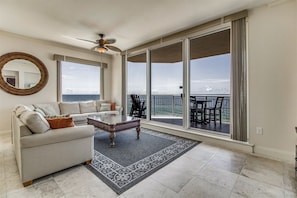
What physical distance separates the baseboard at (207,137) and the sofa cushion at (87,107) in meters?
2.15

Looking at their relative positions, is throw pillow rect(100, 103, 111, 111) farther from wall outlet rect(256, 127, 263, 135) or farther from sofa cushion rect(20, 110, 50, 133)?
wall outlet rect(256, 127, 263, 135)

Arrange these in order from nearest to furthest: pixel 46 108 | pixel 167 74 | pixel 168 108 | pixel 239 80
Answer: pixel 239 80 < pixel 46 108 < pixel 167 74 < pixel 168 108

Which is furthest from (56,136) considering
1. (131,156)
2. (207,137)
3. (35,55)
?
(35,55)

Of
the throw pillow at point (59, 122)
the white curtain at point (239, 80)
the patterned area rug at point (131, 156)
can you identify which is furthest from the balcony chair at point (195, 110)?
the throw pillow at point (59, 122)

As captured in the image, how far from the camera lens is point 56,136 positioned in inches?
75.2

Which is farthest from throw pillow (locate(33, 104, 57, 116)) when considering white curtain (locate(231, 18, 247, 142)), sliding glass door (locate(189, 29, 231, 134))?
white curtain (locate(231, 18, 247, 142))

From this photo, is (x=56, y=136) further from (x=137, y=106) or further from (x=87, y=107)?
(x=137, y=106)

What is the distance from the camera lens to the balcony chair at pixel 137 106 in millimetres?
5238

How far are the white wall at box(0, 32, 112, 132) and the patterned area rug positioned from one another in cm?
231

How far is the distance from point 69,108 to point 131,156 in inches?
119

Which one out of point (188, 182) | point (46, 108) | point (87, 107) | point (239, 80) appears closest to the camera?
point (188, 182)

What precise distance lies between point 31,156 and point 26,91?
128 inches

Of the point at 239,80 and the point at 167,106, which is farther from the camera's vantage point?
the point at 167,106

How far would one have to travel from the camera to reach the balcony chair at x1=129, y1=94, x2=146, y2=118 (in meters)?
5.24
